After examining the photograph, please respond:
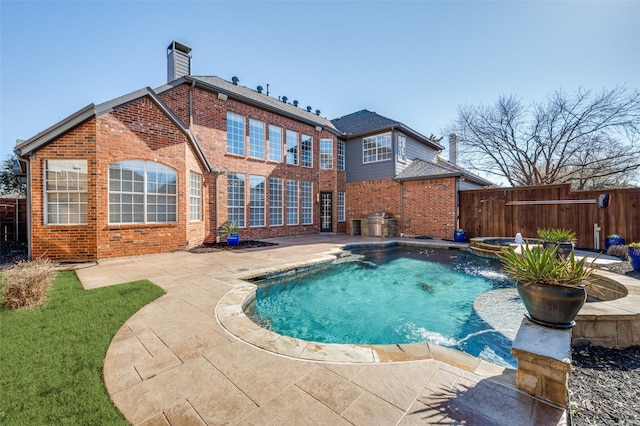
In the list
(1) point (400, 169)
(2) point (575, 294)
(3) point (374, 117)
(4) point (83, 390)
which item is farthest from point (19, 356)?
(3) point (374, 117)

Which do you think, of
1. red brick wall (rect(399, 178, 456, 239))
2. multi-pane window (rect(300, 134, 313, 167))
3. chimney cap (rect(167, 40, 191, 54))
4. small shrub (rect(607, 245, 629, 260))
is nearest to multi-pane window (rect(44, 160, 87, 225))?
chimney cap (rect(167, 40, 191, 54))

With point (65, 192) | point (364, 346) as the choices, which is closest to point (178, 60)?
point (65, 192)

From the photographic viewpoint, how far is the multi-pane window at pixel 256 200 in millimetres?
12102

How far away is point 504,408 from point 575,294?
3.74 feet

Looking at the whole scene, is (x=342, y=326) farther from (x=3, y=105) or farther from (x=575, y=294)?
(x=3, y=105)

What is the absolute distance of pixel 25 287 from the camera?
12.4 ft

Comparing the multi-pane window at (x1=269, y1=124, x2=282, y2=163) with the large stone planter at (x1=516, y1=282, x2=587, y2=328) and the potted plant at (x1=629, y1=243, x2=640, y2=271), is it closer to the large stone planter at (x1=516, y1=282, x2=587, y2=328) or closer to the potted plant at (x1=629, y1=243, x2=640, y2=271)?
the large stone planter at (x1=516, y1=282, x2=587, y2=328)

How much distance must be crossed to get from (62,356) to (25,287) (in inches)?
86.7

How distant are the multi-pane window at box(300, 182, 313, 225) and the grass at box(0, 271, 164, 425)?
10.2 meters

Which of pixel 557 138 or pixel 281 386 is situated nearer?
pixel 281 386

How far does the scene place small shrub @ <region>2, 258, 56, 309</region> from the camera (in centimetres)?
371

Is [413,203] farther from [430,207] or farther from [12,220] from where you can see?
[12,220]

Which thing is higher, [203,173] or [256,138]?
[256,138]

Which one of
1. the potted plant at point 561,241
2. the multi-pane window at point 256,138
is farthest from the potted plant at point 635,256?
the multi-pane window at point 256,138
